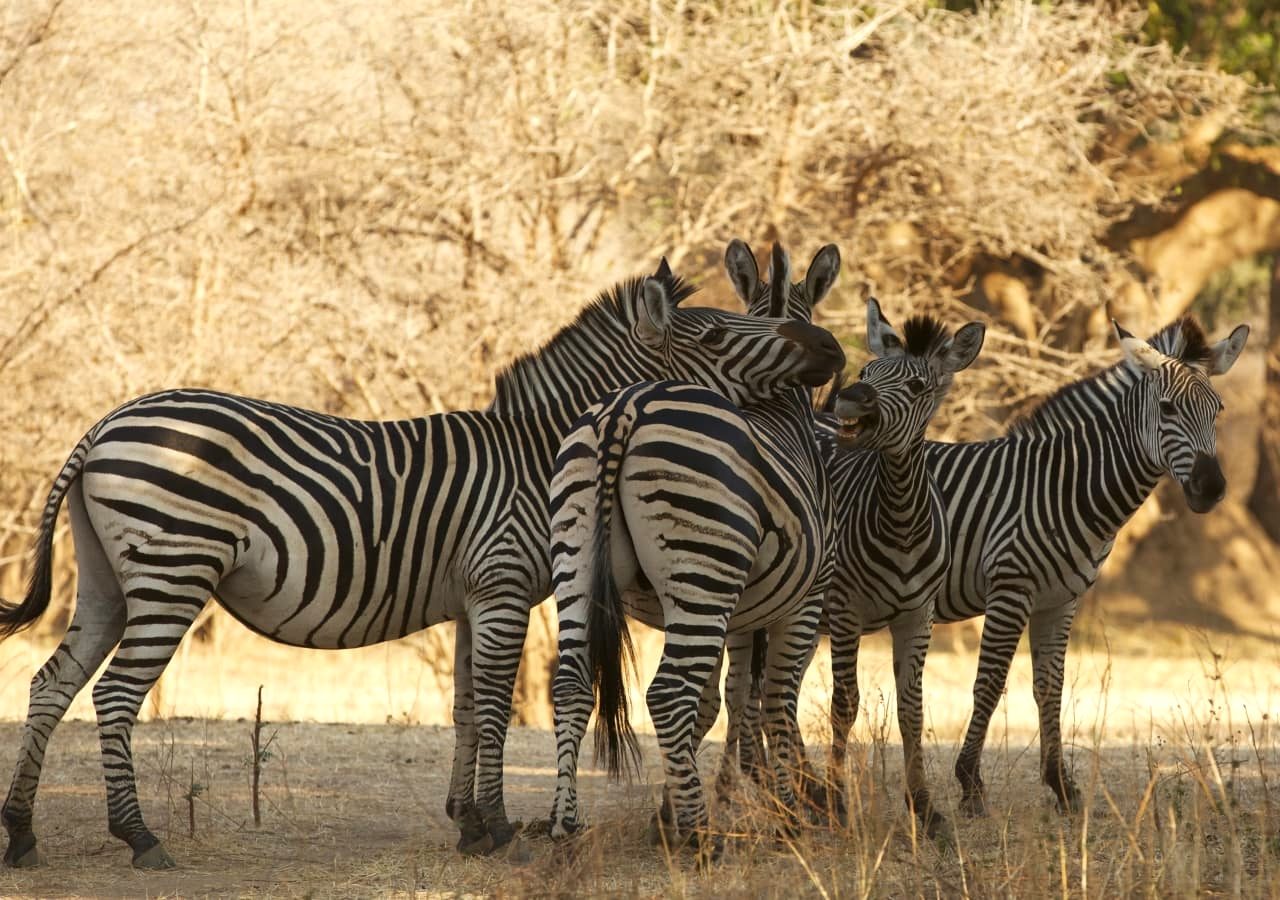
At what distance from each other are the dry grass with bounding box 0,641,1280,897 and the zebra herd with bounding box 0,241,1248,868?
24 cm

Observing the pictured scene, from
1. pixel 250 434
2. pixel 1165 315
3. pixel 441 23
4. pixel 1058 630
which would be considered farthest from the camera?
pixel 1165 315

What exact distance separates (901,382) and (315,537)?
2.60 meters

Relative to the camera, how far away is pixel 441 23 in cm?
1484

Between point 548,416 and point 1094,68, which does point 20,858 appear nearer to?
point 548,416

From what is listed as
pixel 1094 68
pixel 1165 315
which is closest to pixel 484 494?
pixel 1094 68

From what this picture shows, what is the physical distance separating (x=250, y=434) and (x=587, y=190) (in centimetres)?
942

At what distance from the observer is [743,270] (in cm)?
743

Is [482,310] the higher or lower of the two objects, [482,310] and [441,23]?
the lower

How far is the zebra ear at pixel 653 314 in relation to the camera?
22.2 feet

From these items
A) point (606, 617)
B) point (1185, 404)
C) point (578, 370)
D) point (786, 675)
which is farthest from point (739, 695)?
point (1185, 404)

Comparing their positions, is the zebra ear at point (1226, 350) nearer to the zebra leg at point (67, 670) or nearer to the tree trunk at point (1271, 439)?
the zebra leg at point (67, 670)

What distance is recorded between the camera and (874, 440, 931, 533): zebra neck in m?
6.77

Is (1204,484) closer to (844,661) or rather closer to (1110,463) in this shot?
(1110,463)

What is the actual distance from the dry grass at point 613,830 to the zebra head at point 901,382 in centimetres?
127
